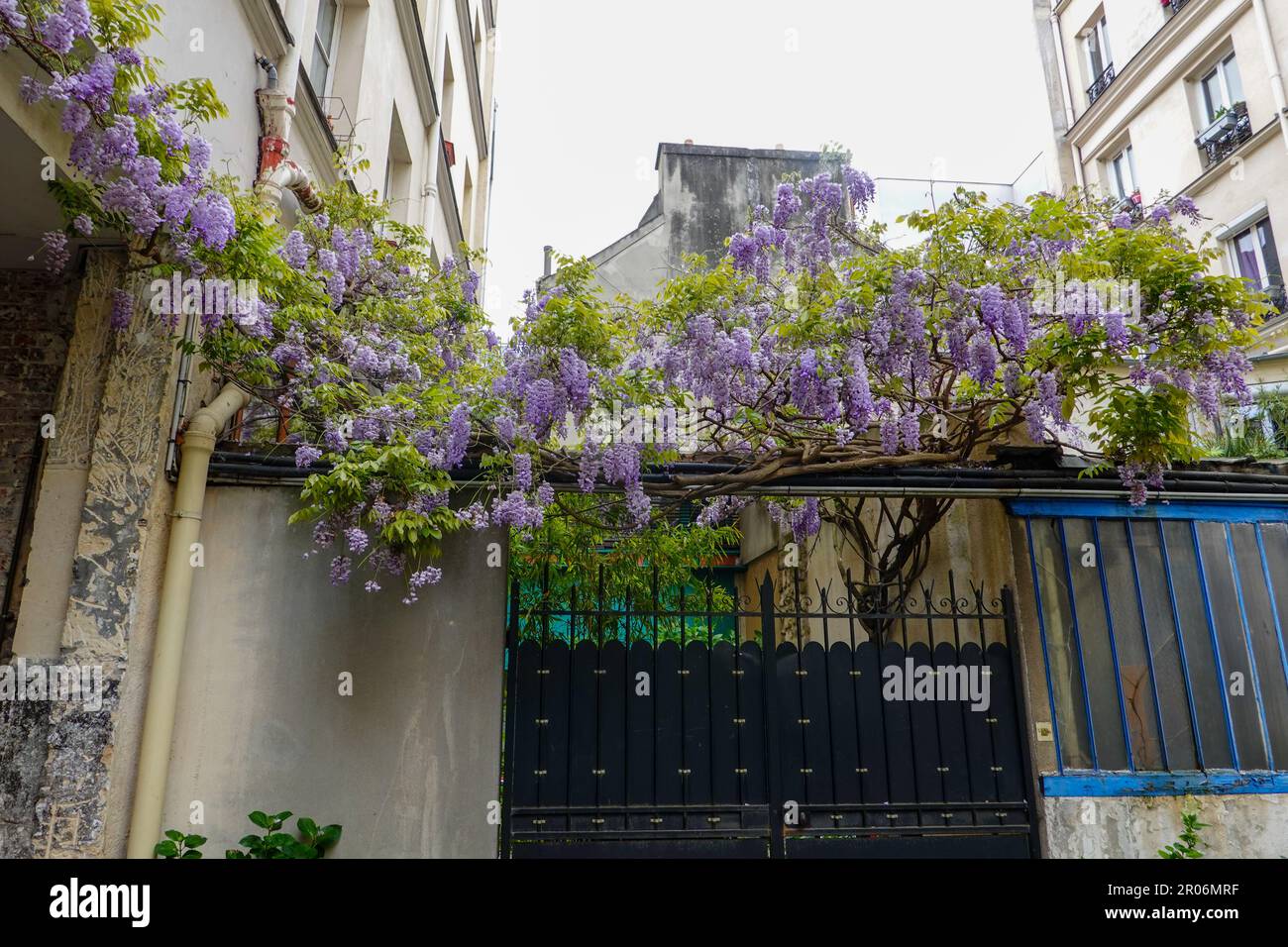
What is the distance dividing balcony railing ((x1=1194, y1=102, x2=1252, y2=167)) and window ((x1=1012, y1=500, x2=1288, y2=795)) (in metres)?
10.7

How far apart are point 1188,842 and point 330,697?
16.6ft

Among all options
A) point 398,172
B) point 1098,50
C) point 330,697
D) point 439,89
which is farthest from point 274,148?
point 1098,50

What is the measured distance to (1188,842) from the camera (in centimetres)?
475

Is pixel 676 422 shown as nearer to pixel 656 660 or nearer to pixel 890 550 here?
pixel 656 660

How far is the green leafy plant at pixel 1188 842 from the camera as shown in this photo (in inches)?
181

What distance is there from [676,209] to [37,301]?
38.9ft

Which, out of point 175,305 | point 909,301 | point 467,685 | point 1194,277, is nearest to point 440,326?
point 175,305

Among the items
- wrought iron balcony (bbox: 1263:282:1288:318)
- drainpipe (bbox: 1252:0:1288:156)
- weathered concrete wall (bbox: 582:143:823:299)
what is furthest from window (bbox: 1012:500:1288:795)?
weathered concrete wall (bbox: 582:143:823:299)

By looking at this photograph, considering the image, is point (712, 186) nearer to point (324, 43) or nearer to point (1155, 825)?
point (324, 43)

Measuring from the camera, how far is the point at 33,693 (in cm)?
398

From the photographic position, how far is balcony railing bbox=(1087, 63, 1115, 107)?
53.1ft

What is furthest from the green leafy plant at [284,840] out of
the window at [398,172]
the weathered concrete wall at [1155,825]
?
the window at [398,172]

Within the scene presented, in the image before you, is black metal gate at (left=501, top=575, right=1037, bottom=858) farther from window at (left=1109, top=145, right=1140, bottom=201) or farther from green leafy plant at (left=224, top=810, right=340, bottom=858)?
window at (left=1109, top=145, right=1140, bottom=201)

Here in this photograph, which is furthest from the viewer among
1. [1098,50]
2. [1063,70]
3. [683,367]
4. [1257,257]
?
[1063,70]
